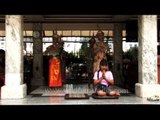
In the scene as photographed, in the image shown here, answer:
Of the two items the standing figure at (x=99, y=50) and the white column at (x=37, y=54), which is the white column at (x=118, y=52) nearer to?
the white column at (x=37, y=54)

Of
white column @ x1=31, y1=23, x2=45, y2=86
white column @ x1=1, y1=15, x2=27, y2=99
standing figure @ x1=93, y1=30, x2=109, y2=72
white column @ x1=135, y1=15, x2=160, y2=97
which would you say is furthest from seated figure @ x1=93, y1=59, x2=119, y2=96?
white column @ x1=31, y1=23, x2=45, y2=86

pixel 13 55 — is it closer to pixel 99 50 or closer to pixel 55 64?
pixel 55 64

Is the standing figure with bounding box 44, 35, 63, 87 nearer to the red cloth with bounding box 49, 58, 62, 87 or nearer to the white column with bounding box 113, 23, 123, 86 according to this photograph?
the red cloth with bounding box 49, 58, 62, 87

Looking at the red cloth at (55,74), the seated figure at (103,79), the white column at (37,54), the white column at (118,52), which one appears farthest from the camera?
the white column at (118,52)

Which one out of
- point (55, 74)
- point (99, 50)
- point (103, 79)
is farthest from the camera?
point (99, 50)

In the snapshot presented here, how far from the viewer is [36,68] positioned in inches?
639

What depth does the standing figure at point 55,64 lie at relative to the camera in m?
11.0

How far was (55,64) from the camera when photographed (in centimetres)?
1110

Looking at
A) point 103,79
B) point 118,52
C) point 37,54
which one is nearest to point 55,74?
point 103,79

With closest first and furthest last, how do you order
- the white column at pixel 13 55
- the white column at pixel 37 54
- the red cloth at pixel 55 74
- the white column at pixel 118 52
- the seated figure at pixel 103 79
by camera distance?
the seated figure at pixel 103 79, the white column at pixel 13 55, the red cloth at pixel 55 74, the white column at pixel 37 54, the white column at pixel 118 52

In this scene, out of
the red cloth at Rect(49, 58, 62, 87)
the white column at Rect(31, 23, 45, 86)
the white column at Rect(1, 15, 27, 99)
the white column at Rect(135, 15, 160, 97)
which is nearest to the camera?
the white column at Rect(1, 15, 27, 99)

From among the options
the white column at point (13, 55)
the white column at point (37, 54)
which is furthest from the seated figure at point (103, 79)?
the white column at point (37, 54)

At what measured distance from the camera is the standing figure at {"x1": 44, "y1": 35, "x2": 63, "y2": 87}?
11.0 metres
